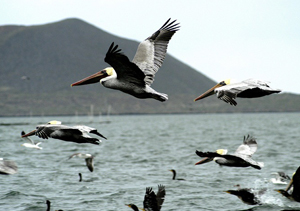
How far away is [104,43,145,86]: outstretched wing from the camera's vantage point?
8023 millimetres

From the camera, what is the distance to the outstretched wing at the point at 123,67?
26.3ft

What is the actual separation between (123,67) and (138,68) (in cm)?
29

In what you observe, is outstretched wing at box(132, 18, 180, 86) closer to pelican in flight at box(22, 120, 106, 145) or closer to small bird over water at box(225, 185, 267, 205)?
pelican in flight at box(22, 120, 106, 145)

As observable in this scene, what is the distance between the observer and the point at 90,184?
Answer: 73.5ft

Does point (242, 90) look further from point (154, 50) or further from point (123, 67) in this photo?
point (154, 50)

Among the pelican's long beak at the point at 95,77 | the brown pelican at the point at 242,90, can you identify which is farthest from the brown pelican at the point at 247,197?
the brown pelican at the point at 242,90

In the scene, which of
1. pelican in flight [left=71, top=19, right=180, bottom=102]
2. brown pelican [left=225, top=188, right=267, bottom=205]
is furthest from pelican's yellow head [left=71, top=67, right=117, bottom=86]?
brown pelican [left=225, top=188, right=267, bottom=205]

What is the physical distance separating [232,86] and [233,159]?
443 cm

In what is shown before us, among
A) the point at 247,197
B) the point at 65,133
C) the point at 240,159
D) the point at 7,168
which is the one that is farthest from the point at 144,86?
the point at 247,197

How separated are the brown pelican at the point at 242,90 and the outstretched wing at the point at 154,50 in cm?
220

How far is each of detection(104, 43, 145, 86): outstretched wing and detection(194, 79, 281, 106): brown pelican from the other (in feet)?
4.13

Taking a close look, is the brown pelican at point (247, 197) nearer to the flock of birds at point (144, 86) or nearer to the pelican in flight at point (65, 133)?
the flock of birds at point (144, 86)

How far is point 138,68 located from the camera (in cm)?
834

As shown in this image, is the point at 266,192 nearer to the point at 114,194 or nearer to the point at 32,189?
the point at 114,194
